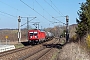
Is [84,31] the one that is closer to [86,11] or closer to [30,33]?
[86,11]

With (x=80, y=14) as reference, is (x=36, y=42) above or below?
below

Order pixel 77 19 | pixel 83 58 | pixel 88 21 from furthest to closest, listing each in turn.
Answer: pixel 77 19 < pixel 88 21 < pixel 83 58

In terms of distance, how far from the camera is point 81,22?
40.2 metres

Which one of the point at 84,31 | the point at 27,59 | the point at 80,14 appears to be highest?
the point at 80,14

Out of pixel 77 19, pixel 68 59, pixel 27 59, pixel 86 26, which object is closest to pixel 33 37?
pixel 77 19

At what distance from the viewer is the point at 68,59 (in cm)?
1842

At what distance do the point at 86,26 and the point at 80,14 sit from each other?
2.76 meters

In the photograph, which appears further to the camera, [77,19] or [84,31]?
[77,19]

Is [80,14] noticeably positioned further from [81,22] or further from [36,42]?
[36,42]

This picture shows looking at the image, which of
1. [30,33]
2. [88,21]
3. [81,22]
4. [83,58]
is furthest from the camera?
[30,33]

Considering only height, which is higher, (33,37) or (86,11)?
(86,11)

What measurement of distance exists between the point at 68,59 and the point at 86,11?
69.0 ft

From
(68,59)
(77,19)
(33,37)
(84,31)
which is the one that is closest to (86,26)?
(84,31)

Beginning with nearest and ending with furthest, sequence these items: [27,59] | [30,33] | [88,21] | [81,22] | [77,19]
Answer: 1. [27,59]
2. [88,21]
3. [81,22]
4. [77,19]
5. [30,33]
